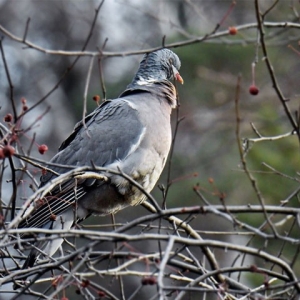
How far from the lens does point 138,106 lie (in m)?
5.89

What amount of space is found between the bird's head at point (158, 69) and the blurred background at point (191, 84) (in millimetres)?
5524

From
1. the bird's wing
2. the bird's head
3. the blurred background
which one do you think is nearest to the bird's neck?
the bird's head

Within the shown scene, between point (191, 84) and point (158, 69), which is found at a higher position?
point (191, 84)

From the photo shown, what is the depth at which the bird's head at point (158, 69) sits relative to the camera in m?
6.32

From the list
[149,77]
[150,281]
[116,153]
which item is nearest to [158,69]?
[149,77]

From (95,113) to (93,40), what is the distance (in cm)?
1258

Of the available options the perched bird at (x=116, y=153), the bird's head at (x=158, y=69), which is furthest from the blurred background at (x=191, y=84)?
the perched bird at (x=116, y=153)

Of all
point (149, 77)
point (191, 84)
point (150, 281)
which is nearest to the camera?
point (150, 281)

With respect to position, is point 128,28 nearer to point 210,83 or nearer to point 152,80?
point 210,83

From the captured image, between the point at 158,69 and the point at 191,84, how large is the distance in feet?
33.4

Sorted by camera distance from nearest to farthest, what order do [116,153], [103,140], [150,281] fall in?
[150,281] → [116,153] → [103,140]

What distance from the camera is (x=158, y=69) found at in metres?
6.38

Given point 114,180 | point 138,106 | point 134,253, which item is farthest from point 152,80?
point 134,253

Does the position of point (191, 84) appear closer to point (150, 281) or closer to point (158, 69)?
point (158, 69)
